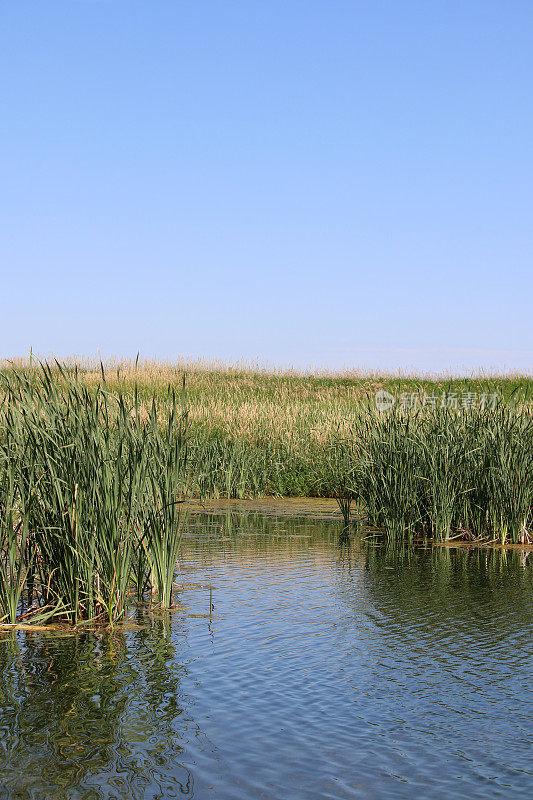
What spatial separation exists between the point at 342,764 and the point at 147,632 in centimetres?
217

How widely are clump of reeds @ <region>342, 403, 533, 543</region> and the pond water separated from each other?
2.46 metres

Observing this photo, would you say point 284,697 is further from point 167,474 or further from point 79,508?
point 167,474

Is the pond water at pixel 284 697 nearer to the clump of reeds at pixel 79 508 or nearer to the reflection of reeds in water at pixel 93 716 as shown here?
the reflection of reeds in water at pixel 93 716

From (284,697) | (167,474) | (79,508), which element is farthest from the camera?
(167,474)

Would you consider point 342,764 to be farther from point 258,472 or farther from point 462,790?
point 258,472

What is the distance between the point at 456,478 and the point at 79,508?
5.40 m

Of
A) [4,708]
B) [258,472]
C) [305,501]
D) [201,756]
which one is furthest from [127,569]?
[258,472]

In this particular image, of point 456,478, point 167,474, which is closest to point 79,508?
point 167,474

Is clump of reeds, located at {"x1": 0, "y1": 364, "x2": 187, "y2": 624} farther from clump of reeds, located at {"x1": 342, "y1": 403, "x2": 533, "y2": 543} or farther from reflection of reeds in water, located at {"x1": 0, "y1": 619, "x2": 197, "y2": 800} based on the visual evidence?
clump of reeds, located at {"x1": 342, "y1": 403, "x2": 533, "y2": 543}

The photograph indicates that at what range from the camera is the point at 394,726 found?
3602 millimetres

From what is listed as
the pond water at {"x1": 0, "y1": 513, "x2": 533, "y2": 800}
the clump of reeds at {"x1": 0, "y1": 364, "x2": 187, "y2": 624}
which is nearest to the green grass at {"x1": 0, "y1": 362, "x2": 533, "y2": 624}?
the clump of reeds at {"x1": 0, "y1": 364, "x2": 187, "y2": 624}

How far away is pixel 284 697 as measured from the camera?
3.95m

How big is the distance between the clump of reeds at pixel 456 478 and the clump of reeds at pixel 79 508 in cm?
428

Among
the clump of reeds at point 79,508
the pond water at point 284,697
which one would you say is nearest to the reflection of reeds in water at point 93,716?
the pond water at point 284,697
